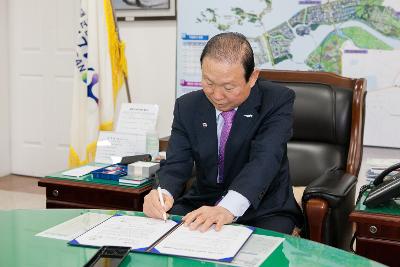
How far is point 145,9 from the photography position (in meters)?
4.49

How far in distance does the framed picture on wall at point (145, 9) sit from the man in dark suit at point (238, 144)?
7.35ft

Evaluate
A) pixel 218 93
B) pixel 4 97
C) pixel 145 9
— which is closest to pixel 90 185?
pixel 218 93

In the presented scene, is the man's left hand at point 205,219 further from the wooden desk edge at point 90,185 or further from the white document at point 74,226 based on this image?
the wooden desk edge at point 90,185

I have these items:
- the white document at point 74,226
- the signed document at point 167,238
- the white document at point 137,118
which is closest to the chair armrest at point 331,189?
the signed document at point 167,238

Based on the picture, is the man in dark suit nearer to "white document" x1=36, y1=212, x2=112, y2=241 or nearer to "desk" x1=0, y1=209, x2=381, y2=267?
"white document" x1=36, y1=212, x2=112, y2=241

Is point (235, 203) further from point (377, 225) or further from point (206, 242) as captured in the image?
point (377, 225)

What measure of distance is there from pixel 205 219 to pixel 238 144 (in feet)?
1.88

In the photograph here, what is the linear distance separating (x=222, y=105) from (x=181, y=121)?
0.29m

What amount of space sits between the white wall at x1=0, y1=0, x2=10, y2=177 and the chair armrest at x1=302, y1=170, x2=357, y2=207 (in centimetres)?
393

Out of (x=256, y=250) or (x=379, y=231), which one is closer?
(x=256, y=250)

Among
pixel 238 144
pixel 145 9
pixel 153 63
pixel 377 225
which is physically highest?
pixel 145 9

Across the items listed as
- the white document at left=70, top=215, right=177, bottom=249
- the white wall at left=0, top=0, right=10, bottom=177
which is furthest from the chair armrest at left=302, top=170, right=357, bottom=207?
the white wall at left=0, top=0, right=10, bottom=177

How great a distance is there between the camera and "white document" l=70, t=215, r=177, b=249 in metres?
1.53

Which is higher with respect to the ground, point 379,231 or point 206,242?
point 206,242
